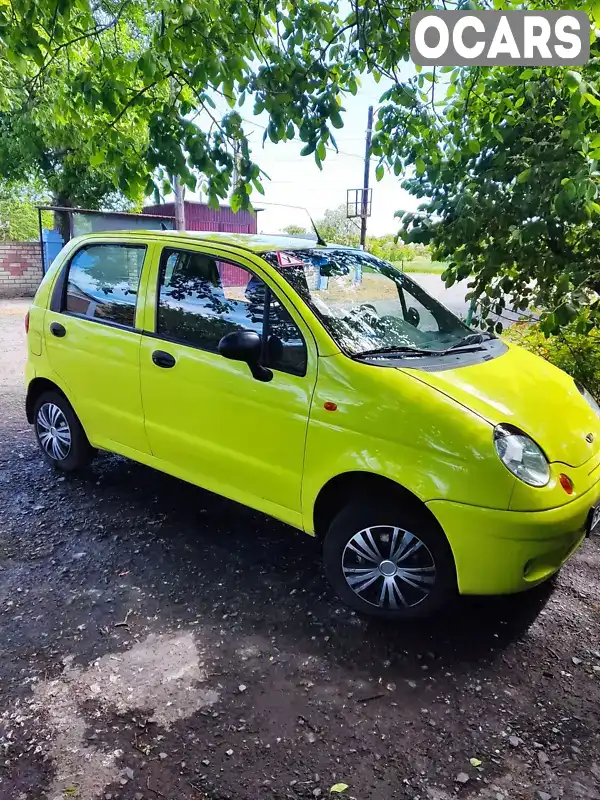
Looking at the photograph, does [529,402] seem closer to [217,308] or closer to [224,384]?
[224,384]

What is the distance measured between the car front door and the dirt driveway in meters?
0.55

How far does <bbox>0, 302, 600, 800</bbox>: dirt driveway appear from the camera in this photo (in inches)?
79.4

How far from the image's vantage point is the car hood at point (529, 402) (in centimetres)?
261

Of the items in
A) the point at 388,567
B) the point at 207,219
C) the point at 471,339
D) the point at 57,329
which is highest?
the point at 207,219

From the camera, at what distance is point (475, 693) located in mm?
2414

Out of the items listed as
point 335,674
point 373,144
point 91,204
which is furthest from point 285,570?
point 91,204

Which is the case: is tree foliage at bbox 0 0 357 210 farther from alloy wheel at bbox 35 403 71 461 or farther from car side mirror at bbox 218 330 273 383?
alloy wheel at bbox 35 403 71 461

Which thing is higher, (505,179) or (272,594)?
(505,179)

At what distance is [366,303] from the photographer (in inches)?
129

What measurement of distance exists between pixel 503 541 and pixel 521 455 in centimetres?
39

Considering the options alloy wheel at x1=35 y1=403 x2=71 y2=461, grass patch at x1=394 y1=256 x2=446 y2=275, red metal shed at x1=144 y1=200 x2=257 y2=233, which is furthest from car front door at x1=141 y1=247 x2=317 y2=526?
red metal shed at x1=144 y1=200 x2=257 y2=233

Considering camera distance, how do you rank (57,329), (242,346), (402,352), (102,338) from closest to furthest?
(242,346) → (402,352) → (102,338) → (57,329)

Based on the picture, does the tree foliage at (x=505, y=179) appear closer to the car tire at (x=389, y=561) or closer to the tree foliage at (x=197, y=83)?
the tree foliage at (x=197, y=83)

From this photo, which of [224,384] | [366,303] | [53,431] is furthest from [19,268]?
[366,303]
